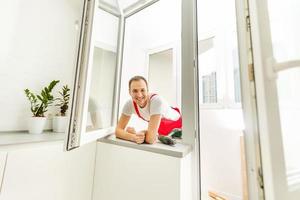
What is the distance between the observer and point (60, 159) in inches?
40.5

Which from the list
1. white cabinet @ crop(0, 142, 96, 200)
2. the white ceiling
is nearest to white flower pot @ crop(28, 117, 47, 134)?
white cabinet @ crop(0, 142, 96, 200)

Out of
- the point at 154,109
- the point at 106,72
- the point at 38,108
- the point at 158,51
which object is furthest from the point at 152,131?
the point at 158,51

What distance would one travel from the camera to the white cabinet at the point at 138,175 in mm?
831

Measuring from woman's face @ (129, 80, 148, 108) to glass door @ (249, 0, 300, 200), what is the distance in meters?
0.86

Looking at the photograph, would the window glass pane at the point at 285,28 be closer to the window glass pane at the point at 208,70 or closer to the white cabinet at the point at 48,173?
the window glass pane at the point at 208,70

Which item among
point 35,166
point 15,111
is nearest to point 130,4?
point 15,111

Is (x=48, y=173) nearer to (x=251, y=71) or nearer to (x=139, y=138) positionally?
(x=139, y=138)

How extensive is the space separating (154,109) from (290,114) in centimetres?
77

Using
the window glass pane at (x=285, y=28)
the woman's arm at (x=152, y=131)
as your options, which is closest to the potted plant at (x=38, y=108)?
the woman's arm at (x=152, y=131)

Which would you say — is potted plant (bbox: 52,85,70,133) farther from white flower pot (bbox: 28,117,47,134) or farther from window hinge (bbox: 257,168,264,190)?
window hinge (bbox: 257,168,264,190)

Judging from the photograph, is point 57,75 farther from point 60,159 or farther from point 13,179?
point 13,179

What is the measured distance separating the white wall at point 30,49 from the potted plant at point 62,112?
0.11 meters

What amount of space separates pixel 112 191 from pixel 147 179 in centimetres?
35

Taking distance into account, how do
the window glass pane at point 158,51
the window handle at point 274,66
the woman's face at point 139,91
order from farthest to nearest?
1. the window glass pane at point 158,51
2. the woman's face at point 139,91
3. the window handle at point 274,66
